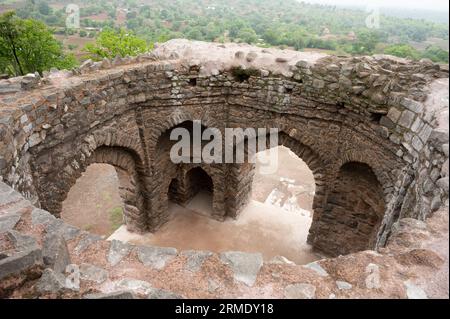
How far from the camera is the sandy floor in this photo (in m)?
8.82

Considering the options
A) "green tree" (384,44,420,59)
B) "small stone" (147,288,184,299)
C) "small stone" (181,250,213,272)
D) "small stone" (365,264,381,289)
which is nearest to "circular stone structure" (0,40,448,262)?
"green tree" (384,44,420,59)

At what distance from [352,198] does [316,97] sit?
2.62m

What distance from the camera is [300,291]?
2.66m

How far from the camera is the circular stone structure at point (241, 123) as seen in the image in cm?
515

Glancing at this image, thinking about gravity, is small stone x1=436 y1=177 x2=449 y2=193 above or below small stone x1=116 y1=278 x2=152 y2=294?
above

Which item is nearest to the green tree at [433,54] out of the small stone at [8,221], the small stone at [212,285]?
the small stone at [212,285]

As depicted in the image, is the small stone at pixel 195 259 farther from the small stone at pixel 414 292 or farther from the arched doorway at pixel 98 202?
the arched doorway at pixel 98 202

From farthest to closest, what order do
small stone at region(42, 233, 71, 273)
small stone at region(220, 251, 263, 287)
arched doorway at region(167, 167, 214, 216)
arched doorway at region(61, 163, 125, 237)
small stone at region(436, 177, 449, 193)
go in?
arched doorway at region(167, 167, 214, 216), arched doorway at region(61, 163, 125, 237), small stone at region(436, 177, 449, 193), small stone at region(220, 251, 263, 287), small stone at region(42, 233, 71, 273)

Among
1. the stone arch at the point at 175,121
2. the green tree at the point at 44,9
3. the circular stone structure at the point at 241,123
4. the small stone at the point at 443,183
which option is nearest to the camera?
the small stone at the point at 443,183

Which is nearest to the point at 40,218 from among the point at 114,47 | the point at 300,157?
the point at 300,157

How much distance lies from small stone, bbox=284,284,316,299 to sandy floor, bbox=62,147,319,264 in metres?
5.93

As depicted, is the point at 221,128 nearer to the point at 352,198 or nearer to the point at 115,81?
the point at 115,81

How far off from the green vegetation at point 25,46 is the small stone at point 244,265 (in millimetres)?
17024

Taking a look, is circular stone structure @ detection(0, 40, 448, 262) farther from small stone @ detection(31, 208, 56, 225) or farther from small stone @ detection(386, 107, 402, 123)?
small stone @ detection(31, 208, 56, 225)
